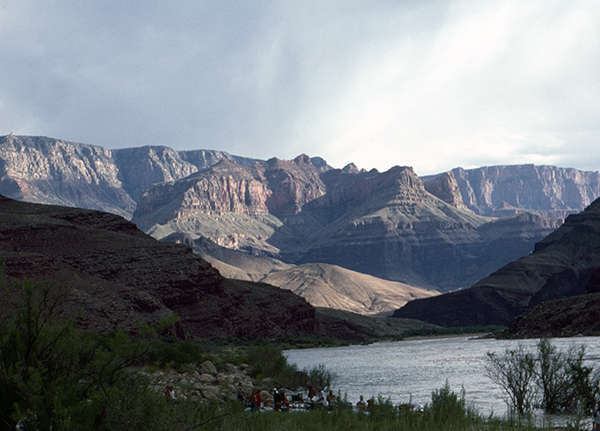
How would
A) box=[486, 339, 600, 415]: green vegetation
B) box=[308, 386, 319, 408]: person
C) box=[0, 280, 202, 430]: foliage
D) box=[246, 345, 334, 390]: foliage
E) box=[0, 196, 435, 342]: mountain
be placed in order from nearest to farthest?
box=[0, 280, 202, 430]: foliage, box=[486, 339, 600, 415]: green vegetation, box=[308, 386, 319, 408]: person, box=[246, 345, 334, 390]: foliage, box=[0, 196, 435, 342]: mountain

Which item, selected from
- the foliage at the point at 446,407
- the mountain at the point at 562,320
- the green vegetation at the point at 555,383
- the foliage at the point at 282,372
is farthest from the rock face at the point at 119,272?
the mountain at the point at 562,320

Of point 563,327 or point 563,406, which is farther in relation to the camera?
point 563,327

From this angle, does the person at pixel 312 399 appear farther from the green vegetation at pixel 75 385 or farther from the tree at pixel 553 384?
the green vegetation at pixel 75 385

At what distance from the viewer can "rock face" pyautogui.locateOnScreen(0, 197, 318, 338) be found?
262 feet

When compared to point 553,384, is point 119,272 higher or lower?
higher

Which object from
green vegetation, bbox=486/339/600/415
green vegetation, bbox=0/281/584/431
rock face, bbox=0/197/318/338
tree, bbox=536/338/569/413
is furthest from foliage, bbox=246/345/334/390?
green vegetation, bbox=0/281/584/431

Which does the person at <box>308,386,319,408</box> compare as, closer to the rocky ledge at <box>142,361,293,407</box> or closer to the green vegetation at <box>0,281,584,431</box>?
the rocky ledge at <box>142,361,293,407</box>

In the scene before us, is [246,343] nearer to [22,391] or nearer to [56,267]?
[56,267]

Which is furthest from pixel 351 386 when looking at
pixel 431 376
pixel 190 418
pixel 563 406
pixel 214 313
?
pixel 214 313

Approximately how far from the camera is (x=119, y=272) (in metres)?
106

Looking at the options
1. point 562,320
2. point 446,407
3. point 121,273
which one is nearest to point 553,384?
point 446,407

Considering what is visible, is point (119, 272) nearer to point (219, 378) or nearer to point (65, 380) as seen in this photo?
point (219, 378)

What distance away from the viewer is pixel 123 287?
9406 cm

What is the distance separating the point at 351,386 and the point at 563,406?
26189 millimetres
